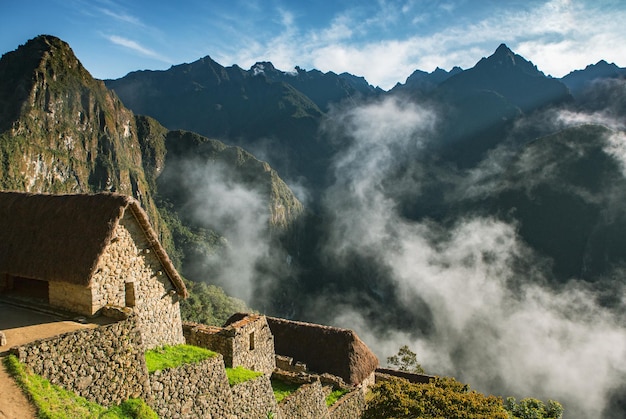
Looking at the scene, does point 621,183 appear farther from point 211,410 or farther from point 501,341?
→ point 211,410

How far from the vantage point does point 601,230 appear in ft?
335

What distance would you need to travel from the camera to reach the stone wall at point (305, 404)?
14090mm

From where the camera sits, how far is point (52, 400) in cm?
657

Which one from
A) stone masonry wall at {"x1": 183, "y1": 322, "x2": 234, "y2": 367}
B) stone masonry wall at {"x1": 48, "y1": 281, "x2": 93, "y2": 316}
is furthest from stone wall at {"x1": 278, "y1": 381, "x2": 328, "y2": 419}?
→ stone masonry wall at {"x1": 48, "y1": 281, "x2": 93, "y2": 316}

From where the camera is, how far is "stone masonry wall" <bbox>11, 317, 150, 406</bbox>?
714 centimetres

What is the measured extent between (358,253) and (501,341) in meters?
60.5

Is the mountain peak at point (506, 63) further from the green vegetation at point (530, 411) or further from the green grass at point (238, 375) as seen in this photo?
the green grass at point (238, 375)

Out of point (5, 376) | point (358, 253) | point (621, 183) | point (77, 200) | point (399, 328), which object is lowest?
point (399, 328)

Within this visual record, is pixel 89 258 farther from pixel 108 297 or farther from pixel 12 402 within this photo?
pixel 12 402

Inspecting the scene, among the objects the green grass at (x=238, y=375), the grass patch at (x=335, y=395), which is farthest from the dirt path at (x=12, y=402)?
the grass patch at (x=335, y=395)

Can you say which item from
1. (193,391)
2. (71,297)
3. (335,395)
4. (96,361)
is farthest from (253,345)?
(96,361)

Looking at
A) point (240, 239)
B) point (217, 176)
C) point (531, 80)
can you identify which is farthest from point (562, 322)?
point (531, 80)

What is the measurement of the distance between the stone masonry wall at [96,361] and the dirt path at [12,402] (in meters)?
0.54

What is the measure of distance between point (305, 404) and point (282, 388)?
1526 millimetres
